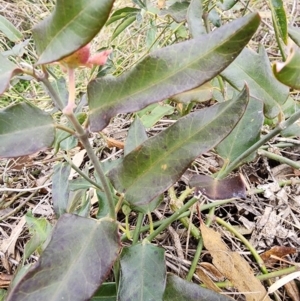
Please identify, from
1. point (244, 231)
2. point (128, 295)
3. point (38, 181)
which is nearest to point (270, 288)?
point (244, 231)

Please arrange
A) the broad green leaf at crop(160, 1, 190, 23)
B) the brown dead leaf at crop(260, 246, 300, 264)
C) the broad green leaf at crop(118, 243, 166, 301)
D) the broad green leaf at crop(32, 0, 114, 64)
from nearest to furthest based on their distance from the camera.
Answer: the broad green leaf at crop(32, 0, 114, 64) < the broad green leaf at crop(118, 243, 166, 301) < the brown dead leaf at crop(260, 246, 300, 264) < the broad green leaf at crop(160, 1, 190, 23)

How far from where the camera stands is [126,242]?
873 mm

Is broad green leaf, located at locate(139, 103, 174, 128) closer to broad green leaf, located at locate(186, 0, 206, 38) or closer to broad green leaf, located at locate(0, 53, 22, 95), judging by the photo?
broad green leaf, located at locate(186, 0, 206, 38)

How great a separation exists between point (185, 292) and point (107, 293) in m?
0.13

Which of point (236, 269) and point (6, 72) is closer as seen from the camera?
point (6, 72)

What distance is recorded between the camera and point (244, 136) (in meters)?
0.67

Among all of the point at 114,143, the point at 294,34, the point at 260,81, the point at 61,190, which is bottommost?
the point at 114,143

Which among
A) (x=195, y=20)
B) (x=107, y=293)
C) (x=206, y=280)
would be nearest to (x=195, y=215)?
(x=206, y=280)

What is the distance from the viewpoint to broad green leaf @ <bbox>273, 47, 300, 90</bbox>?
0.40 metres

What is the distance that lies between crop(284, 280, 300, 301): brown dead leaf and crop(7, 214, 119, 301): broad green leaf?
1.27 ft

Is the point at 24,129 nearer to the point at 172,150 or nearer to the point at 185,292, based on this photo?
the point at 172,150

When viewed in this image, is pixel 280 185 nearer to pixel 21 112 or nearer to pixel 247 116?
pixel 247 116

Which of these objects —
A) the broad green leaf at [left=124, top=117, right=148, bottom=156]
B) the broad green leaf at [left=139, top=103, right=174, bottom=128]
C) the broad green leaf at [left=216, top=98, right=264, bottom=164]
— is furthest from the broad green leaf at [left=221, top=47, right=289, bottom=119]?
the broad green leaf at [left=139, top=103, right=174, bottom=128]

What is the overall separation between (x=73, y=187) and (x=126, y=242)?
0.16 m
